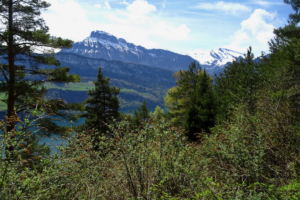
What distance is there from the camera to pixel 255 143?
5223 mm

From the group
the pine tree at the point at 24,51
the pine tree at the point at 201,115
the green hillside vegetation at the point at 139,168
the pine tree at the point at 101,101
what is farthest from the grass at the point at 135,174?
the pine tree at the point at 101,101

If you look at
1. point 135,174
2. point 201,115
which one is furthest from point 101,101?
point 135,174

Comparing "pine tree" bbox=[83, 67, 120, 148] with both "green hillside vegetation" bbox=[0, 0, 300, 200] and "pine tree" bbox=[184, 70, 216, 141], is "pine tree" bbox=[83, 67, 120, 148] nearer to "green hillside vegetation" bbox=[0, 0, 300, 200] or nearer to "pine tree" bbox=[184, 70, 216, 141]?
"pine tree" bbox=[184, 70, 216, 141]

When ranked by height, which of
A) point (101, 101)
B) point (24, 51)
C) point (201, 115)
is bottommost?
point (101, 101)

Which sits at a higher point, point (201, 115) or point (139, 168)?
point (139, 168)

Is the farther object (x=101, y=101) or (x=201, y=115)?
(x=101, y=101)

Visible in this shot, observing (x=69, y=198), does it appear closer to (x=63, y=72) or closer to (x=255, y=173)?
(x=255, y=173)

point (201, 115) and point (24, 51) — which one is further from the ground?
point (24, 51)

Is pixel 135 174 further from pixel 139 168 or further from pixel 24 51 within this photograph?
pixel 24 51

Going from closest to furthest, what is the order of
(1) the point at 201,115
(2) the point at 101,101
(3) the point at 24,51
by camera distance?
(3) the point at 24,51
(1) the point at 201,115
(2) the point at 101,101

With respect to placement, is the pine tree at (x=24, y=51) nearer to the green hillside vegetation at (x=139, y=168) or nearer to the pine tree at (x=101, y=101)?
the green hillside vegetation at (x=139, y=168)

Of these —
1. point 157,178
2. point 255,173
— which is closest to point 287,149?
point 255,173

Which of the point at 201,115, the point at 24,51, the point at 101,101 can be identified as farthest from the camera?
the point at 101,101

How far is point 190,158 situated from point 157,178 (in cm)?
95
